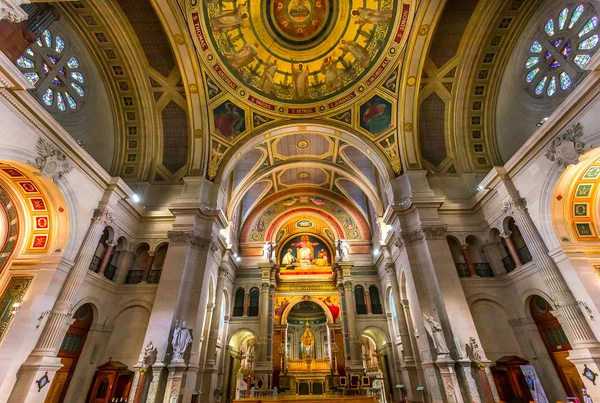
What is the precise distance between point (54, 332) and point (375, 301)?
55.7 feet

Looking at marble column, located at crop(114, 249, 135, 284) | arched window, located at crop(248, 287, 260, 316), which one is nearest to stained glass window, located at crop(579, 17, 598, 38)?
marble column, located at crop(114, 249, 135, 284)

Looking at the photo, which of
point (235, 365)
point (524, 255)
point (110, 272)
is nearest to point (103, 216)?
A: point (110, 272)

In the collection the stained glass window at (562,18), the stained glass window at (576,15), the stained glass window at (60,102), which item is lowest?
the stained glass window at (60,102)

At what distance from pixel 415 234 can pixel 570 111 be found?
6.42 metres

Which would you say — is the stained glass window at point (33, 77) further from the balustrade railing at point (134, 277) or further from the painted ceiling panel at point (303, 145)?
the painted ceiling panel at point (303, 145)

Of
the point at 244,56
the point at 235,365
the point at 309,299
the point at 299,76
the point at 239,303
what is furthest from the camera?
the point at 309,299

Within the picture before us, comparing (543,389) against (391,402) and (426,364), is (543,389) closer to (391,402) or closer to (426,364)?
(426,364)

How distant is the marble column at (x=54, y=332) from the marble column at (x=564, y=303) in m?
14.7

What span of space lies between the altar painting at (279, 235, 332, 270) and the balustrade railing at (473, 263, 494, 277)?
12.1m

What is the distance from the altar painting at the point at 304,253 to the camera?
22.4 meters

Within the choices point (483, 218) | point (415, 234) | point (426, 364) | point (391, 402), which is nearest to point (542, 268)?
point (483, 218)

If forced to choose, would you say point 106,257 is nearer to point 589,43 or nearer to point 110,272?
point 110,272

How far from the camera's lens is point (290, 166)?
737 inches

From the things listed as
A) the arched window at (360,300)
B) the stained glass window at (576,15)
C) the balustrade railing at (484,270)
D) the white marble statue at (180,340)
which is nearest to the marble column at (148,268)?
the white marble statue at (180,340)
